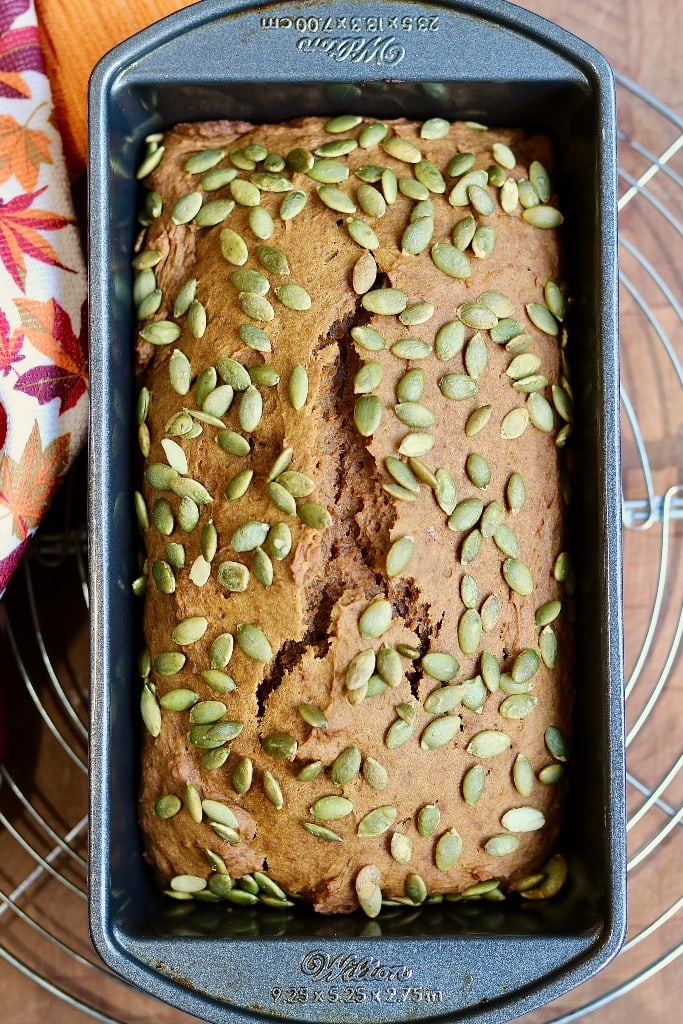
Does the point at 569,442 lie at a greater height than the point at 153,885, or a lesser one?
greater

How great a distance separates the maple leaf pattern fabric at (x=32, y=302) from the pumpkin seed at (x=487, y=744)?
677mm

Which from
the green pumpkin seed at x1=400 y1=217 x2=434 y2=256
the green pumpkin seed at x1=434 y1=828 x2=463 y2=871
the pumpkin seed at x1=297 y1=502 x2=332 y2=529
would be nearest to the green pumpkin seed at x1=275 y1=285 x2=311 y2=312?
the green pumpkin seed at x1=400 y1=217 x2=434 y2=256

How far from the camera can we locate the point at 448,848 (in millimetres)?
1206

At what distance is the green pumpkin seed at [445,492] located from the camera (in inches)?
46.1

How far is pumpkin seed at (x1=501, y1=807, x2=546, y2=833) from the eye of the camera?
1222mm

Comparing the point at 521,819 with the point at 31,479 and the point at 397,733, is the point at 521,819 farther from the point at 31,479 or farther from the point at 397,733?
the point at 31,479

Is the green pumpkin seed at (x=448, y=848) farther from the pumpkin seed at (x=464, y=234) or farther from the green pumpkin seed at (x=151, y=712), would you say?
the pumpkin seed at (x=464, y=234)

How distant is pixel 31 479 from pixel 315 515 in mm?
436

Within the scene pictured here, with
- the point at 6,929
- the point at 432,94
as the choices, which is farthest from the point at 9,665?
the point at 432,94

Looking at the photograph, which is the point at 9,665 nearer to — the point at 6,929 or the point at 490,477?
the point at 6,929

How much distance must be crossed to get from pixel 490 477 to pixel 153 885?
27.9 inches

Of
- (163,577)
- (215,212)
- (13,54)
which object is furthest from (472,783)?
(13,54)

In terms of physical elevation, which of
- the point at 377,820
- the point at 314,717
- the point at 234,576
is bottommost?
the point at 377,820

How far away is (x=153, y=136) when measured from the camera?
130cm
